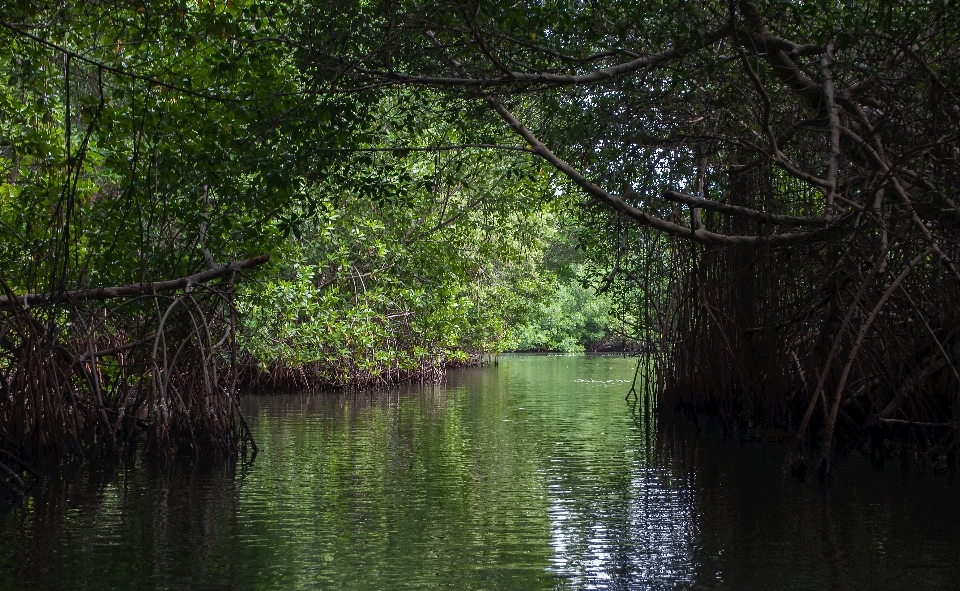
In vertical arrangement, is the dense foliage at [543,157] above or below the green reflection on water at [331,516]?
above

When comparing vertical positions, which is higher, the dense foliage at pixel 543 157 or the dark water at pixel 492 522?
the dense foliage at pixel 543 157

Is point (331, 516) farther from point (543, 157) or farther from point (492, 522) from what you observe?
point (543, 157)

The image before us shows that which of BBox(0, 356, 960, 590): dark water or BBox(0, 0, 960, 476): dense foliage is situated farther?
BBox(0, 0, 960, 476): dense foliage

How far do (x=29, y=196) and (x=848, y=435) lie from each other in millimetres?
6938

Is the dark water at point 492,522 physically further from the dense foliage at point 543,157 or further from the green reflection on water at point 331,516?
the dense foliage at point 543,157

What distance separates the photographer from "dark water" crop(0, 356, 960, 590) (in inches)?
188

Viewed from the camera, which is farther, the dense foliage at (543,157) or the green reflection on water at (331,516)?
the dense foliage at (543,157)

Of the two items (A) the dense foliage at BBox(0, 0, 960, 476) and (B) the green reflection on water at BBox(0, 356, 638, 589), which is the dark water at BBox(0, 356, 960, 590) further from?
(A) the dense foliage at BBox(0, 0, 960, 476)

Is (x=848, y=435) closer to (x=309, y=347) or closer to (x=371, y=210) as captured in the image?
(x=309, y=347)

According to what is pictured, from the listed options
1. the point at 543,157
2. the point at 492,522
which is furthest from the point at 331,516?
the point at 543,157

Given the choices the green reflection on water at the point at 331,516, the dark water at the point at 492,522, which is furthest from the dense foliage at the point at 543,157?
the green reflection on water at the point at 331,516

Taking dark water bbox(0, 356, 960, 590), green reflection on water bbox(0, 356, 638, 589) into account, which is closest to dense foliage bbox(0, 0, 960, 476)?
dark water bbox(0, 356, 960, 590)

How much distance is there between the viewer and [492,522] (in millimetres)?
6016

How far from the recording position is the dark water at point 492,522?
479 centimetres
